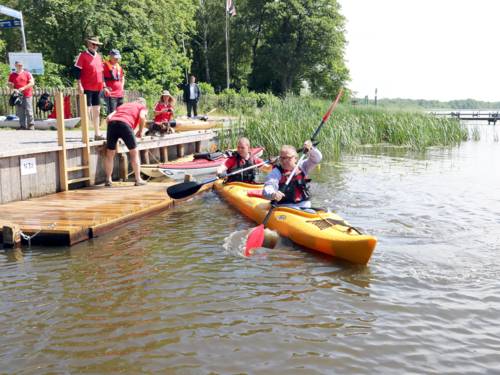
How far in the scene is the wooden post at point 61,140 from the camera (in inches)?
298

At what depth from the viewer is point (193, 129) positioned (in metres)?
13.6

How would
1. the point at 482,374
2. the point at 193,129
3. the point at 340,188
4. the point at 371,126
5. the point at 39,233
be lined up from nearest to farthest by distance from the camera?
the point at 482,374 → the point at 39,233 → the point at 340,188 → the point at 193,129 → the point at 371,126

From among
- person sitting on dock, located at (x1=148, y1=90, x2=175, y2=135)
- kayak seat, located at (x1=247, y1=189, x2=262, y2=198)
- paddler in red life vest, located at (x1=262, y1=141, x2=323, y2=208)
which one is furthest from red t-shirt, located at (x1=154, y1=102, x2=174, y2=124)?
paddler in red life vest, located at (x1=262, y1=141, x2=323, y2=208)

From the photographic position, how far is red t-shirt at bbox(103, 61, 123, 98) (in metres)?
9.38

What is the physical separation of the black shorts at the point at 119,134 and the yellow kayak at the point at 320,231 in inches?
89.5

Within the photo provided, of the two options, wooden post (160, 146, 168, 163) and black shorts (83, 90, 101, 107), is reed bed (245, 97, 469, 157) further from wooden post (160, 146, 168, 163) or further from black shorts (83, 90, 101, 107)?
black shorts (83, 90, 101, 107)

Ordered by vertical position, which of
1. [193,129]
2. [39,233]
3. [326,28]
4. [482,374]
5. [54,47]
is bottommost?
[482,374]

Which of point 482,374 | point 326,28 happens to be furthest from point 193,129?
point 326,28

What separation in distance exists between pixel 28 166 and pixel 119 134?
146cm

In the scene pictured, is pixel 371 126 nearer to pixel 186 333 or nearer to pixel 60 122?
pixel 60 122

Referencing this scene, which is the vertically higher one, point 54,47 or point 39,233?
point 54,47

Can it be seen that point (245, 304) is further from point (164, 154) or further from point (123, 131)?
point (164, 154)

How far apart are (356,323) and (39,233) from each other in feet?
11.8

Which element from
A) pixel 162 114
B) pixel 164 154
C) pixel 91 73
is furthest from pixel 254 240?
pixel 162 114
